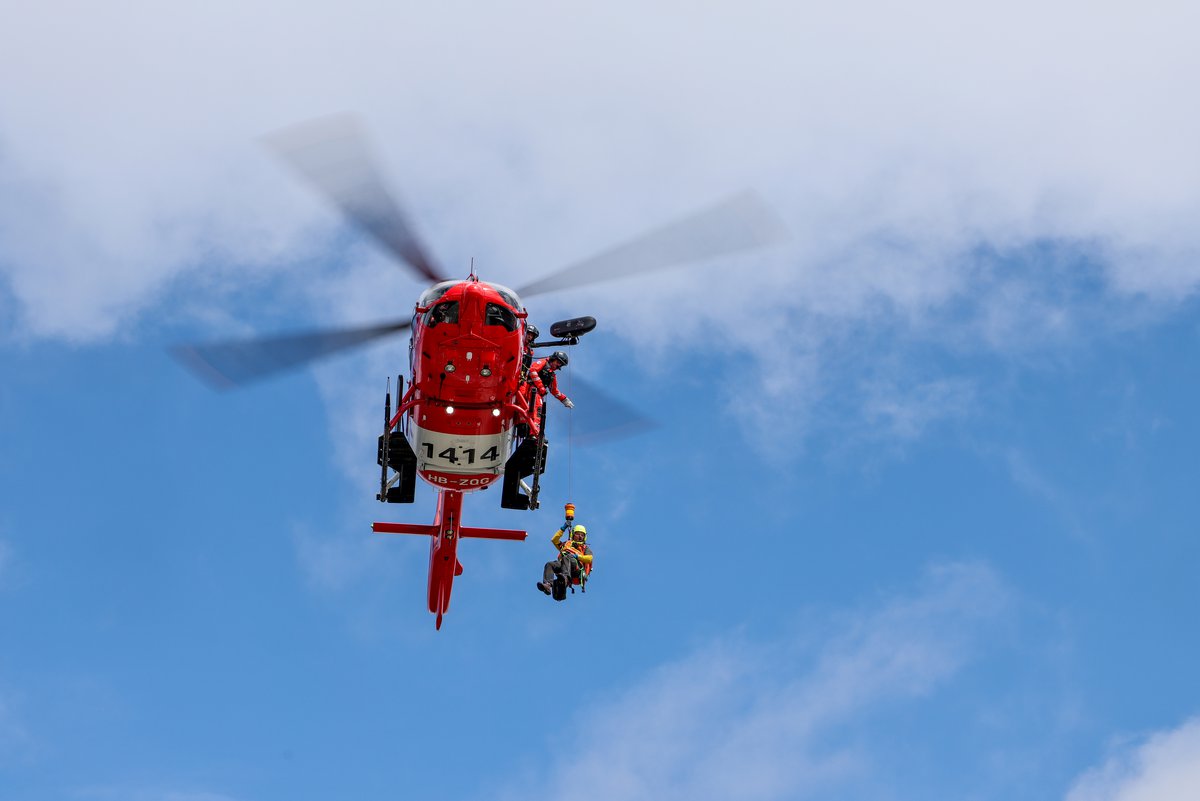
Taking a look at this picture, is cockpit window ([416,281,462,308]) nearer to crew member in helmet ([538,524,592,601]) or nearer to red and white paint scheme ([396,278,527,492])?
red and white paint scheme ([396,278,527,492])

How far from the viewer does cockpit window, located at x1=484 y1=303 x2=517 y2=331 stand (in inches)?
1483

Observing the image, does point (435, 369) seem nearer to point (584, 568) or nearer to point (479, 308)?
point (479, 308)

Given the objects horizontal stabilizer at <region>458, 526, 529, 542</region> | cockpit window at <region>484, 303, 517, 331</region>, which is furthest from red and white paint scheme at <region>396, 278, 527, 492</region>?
horizontal stabilizer at <region>458, 526, 529, 542</region>

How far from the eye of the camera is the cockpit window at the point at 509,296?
38094mm

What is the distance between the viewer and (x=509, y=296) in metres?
38.3

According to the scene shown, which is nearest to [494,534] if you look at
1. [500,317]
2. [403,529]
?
[403,529]

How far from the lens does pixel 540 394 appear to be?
41.5 meters

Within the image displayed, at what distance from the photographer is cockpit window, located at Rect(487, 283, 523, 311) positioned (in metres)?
38.1

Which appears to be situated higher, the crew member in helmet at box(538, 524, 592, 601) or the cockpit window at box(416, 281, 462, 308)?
the cockpit window at box(416, 281, 462, 308)

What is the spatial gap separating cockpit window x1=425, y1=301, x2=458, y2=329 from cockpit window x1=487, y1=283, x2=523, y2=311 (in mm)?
1119

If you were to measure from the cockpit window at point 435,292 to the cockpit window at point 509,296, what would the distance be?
943 millimetres

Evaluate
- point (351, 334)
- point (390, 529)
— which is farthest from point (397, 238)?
point (390, 529)

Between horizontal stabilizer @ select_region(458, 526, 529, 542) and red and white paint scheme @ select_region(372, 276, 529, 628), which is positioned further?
horizontal stabilizer @ select_region(458, 526, 529, 542)

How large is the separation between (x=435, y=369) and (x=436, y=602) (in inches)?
451
